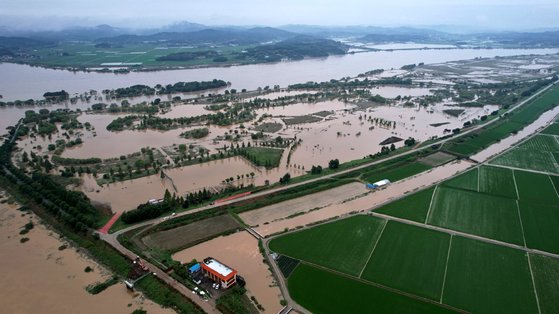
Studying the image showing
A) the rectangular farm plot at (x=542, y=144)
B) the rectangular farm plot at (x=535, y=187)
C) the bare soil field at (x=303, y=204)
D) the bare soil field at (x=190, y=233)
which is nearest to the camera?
the bare soil field at (x=190, y=233)

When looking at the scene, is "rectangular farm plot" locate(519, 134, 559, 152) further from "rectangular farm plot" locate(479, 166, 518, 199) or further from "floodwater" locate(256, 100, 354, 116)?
"floodwater" locate(256, 100, 354, 116)

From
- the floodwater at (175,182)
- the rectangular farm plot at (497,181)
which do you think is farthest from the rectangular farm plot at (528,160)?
the floodwater at (175,182)

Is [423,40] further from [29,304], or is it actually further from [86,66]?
[29,304]

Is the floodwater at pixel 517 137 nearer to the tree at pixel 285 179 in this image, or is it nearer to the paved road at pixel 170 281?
the tree at pixel 285 179

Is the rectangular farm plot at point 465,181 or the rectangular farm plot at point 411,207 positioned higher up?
the rectangular farm plot at point 465,181

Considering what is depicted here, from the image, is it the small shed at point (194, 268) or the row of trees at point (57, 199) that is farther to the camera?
the row of trees at point (57, 199)

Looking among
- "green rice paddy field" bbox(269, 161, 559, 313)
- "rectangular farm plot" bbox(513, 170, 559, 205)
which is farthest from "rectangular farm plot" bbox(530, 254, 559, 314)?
"rectangular farm plot" bbox(513, 170, 559, 205)
